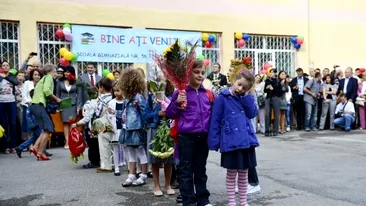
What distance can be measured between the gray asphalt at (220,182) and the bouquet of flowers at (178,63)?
1486 mm

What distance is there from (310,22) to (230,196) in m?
13.4

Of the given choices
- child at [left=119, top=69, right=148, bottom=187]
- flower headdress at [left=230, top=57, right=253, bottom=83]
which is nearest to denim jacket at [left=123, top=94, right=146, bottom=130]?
child at [left=119, top=69, right=148, bottom=187]

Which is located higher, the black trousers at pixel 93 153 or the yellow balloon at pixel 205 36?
the yellow balloon at pixel 205 36

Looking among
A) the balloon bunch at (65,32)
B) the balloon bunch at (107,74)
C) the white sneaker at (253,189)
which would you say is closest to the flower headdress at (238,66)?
the white sneaker at (253,189)

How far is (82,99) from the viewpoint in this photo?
32.7 feet

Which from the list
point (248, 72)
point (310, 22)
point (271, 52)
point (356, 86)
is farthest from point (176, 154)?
point (310, 22)

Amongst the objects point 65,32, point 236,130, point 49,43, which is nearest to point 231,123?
point 236,130

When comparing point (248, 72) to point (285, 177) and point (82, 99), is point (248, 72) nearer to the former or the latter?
point (285, 177)

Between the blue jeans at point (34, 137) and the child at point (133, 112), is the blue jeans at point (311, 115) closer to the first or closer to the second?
the blue jeans at point (34, 137)

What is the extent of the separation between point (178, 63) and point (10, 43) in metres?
8.74

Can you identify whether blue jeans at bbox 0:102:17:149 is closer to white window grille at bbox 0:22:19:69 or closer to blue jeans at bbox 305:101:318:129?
white window grille at bbox 0:22:19:69

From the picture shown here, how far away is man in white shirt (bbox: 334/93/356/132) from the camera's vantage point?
1332 centimetres

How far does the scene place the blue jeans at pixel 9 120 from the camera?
9258 mm

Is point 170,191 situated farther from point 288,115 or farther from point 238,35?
point 238,35
